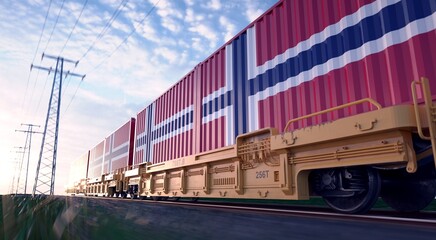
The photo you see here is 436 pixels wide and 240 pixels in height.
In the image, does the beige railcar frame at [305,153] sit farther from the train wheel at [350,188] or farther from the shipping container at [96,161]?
the shipping container at [96,161]

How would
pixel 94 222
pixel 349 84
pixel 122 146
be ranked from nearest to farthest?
pixel 94 222, pixel 349 84, pixel 122 146

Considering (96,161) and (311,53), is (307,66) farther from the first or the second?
(96,161)

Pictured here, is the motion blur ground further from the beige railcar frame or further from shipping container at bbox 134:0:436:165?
shipping container at bbox 134:0:436:165

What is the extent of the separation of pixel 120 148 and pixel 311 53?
62.6 ft

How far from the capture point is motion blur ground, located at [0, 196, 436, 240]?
1313 millimetres

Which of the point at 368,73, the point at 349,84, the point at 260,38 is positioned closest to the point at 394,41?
the point at 368,73

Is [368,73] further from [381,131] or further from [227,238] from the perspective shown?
[227,238]

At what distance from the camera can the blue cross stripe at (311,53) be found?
5402 millimetres

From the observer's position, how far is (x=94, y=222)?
2033mm

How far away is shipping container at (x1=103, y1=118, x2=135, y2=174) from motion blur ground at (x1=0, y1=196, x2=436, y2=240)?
16.3 metres

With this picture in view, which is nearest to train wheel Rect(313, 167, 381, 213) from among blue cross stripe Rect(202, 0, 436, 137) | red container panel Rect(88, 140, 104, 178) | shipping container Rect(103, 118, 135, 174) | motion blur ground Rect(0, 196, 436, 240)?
blue cross stripe Rect(202, 0, 436, 137)

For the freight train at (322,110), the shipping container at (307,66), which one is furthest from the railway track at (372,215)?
the shipping container at (307,66)

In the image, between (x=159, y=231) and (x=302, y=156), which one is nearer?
(x=159, y=231)

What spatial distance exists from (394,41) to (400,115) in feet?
7.31
